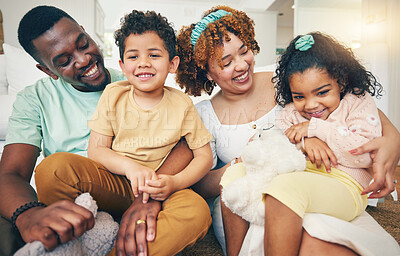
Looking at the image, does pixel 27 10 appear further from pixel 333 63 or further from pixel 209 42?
pixel 333 63

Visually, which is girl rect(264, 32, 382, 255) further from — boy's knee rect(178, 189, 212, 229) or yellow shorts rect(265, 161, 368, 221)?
boy's knee rect(178, 189, 212, 229)

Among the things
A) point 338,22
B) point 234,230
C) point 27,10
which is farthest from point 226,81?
point 338,22

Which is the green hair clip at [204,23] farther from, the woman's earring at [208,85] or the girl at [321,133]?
→ the girl at [321,133]

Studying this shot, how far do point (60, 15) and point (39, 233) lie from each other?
2.68ft

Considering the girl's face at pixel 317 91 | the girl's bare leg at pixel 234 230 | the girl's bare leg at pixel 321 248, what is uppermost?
the girl's face at pixel 317 91

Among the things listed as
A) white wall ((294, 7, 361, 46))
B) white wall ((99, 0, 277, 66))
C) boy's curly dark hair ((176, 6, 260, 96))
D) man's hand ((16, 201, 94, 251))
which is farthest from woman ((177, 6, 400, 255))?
white wall ((99, 0, 277, 66))

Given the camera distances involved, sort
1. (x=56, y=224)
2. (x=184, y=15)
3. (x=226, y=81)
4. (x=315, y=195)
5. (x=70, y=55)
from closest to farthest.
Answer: (x=56, y=224), (x=315, y=195), (x=70, y=55), (x=226, y=81), (x=184, y=15)

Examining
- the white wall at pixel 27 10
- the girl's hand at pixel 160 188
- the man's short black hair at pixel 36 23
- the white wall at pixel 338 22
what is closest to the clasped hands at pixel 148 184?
the girl's hand at pixel 160 188

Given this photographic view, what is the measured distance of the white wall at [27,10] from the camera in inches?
168

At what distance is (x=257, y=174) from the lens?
82 centimetres

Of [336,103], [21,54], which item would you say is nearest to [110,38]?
[21,54]

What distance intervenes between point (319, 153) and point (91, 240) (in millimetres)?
701

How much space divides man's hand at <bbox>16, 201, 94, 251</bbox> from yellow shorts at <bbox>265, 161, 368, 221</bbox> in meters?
0.46

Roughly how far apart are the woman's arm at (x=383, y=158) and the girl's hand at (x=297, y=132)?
6.3 inches
